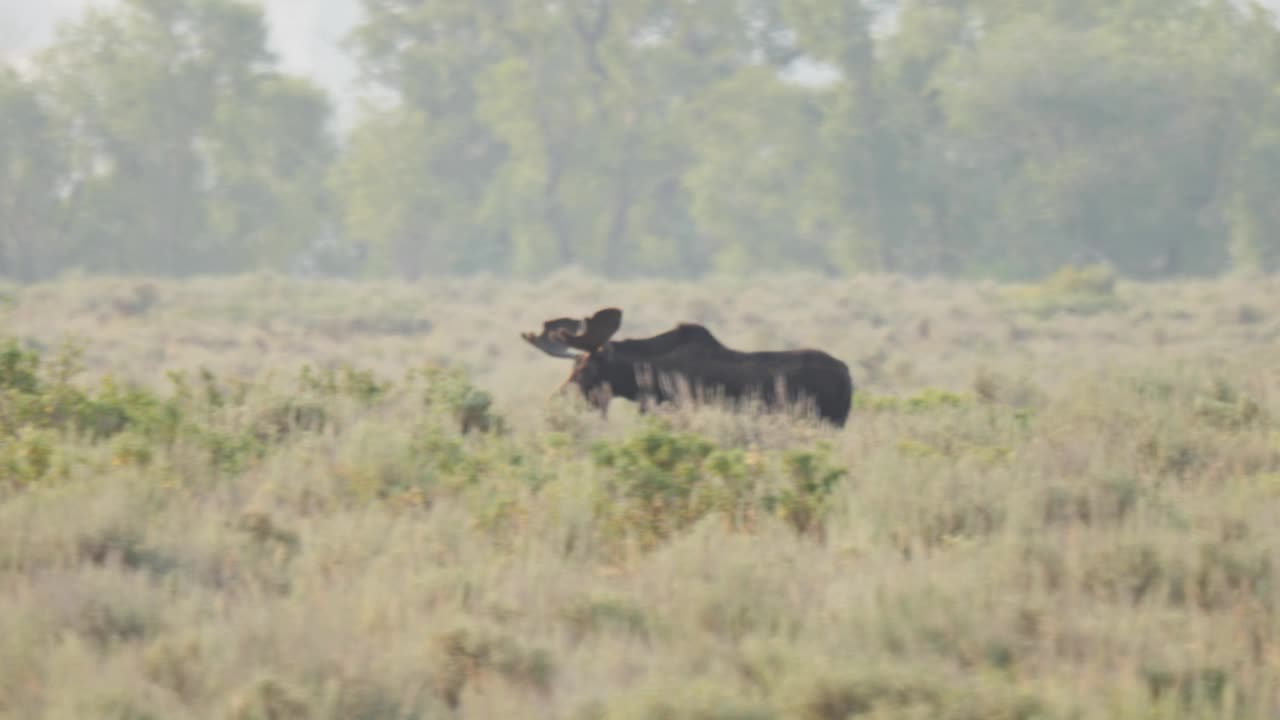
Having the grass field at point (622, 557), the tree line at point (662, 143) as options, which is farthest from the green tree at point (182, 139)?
the grass field at point (622, 557)

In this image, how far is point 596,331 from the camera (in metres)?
10.3

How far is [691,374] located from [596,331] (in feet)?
2.21

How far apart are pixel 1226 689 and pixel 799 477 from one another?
3051 millimetres

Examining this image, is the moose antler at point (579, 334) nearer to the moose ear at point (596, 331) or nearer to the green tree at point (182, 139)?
the moose ear at point (596, 331)

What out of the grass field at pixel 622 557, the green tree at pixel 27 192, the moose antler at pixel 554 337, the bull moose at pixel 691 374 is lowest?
the grass field at pixel 622 557

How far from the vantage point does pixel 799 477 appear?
25.3 feet

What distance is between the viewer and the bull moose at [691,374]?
34.4 ft

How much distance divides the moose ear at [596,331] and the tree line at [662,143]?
4947 centimetres

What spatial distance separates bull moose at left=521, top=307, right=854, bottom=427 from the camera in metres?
10.5

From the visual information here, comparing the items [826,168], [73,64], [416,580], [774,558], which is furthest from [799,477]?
[73,64]

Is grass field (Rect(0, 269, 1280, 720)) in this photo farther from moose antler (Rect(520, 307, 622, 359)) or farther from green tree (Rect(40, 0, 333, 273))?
green tree (Rect(40, 0, 333, 273))

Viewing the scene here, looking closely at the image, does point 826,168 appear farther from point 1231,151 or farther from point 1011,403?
point 1011,403

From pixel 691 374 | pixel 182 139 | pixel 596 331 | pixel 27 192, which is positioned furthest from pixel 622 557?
pixel 182 139

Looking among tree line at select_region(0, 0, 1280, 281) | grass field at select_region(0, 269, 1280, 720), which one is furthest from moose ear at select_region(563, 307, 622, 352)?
tree line at select_region(0, 0, 1280, 281)
